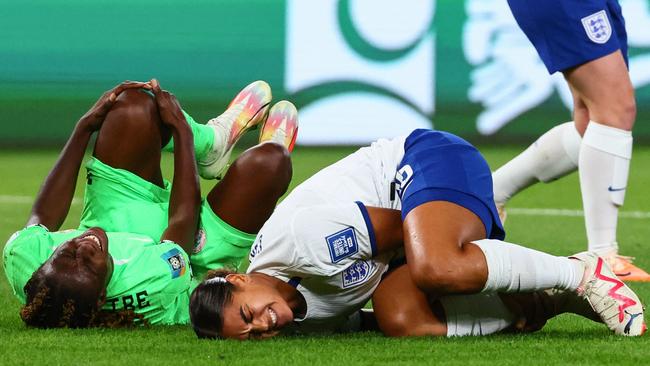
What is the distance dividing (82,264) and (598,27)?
6.92 ft

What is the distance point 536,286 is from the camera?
11.6 ft

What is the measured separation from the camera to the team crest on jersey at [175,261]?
12.6 ft

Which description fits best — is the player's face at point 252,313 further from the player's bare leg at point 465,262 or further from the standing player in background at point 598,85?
the standing player in background at point 598,85

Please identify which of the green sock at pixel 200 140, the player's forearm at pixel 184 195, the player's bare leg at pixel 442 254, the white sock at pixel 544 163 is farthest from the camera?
the white sock at pixel 544 163

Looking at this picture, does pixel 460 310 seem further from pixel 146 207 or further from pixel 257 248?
pixel 146 207

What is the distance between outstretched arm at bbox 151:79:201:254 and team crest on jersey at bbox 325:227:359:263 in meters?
0.70

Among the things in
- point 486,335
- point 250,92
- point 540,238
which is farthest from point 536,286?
point 540,238

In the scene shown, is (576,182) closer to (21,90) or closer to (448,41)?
(448,41)

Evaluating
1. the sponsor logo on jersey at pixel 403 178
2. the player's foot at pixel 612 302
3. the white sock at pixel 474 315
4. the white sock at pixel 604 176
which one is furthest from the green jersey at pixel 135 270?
the white sock at pixel 604 176

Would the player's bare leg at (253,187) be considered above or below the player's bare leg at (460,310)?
above

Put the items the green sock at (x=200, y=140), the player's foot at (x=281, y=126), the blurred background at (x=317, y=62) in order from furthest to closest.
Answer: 1. the blurred background at (x=317, y=62)
2. the player's foot at (x=281, y=126)
3. the green sock at (x=200, y=140)

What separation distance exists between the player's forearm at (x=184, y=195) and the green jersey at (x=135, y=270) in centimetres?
12

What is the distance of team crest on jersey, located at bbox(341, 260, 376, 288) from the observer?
11.8ft

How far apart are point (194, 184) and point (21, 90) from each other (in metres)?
5.91
